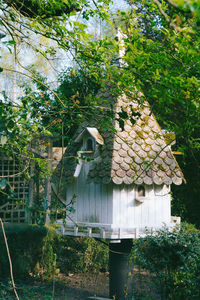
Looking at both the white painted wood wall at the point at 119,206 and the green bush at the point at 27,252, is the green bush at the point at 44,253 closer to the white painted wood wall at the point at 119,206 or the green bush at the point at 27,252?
the green bush at the point at 27,252

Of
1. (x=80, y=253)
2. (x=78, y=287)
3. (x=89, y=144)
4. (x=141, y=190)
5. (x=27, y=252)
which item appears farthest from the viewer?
(x=80, y=253)

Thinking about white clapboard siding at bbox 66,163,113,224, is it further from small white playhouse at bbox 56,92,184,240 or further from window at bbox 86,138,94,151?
window at bbox 86,138,94,151

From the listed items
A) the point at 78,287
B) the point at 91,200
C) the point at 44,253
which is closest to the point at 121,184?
the point at 91,200

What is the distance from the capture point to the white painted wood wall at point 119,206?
18.9 feet

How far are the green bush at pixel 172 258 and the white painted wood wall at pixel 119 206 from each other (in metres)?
0.31

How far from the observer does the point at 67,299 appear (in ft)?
23.6

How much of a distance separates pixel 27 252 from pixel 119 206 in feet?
13.1

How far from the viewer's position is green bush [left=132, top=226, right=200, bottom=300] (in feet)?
17.7

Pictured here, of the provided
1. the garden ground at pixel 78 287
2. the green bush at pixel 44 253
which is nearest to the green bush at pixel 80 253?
the green bush at pixel 44 253

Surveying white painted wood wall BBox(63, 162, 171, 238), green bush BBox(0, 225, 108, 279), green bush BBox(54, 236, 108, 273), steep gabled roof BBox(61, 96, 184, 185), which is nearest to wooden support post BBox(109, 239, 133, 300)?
white painted wood wall BBox(63, 162, 171, 238)

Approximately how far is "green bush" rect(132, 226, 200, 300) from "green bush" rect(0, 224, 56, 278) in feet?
11.3

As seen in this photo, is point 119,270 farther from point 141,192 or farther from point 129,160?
point 129,160

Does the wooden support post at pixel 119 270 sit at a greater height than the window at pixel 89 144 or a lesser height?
lesser

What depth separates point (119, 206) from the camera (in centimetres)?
580
